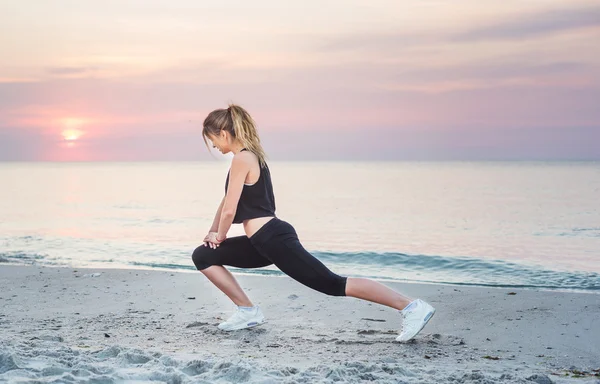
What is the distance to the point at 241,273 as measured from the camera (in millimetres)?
8555

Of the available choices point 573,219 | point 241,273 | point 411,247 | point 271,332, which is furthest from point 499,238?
point 271,332

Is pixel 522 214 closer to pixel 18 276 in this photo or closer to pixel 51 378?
pixel 18 276

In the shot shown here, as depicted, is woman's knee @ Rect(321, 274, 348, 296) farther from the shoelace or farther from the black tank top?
the shoelace

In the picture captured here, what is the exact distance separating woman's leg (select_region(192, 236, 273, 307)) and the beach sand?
1.51 feet

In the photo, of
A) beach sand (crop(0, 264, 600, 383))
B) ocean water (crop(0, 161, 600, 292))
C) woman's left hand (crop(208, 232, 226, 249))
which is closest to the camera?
beach sand (crop(0, 264, 600, 383))

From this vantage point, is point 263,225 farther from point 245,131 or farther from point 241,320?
point 241,320

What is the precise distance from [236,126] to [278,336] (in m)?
1.75

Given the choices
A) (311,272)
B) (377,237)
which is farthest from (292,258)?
(377,237)

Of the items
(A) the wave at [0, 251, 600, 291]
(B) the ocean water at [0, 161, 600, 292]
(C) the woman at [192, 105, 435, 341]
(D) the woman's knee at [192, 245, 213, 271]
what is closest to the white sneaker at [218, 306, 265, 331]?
(D) the woman's knee at [192, 245, 213, 271]

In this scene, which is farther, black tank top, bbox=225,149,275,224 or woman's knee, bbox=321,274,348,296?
black tank top, bbox=225,149,275,224

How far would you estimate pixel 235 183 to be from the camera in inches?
188

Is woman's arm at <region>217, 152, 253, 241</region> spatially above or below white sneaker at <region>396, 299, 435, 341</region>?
above

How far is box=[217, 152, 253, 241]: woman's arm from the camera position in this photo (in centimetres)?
474

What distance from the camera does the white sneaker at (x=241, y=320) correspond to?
17.2 ft
